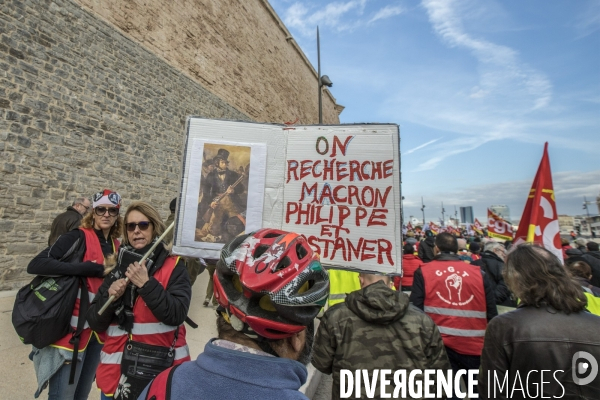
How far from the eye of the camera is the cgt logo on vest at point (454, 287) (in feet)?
9.36

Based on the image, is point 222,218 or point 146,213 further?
point 146,213

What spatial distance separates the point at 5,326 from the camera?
362 centimetres

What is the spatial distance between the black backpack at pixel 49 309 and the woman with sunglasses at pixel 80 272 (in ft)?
0.16

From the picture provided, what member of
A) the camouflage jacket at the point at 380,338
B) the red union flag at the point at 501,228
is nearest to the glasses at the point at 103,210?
the camouflage jacket at the point at 380,338

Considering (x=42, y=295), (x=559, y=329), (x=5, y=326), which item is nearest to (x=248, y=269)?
(x=559, y=329)

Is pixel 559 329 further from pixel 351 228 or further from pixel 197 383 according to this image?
pixel 197 383

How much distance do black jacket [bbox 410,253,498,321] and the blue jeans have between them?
2700 millimetres

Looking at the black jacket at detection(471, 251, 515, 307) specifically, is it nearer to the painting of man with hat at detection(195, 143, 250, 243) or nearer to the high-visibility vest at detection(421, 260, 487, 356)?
the high-visibility vest at detection(421, 260, 487, 356)

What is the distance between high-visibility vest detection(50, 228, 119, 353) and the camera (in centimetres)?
213

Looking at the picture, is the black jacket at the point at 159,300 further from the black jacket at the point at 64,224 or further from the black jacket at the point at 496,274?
the black jacket at the point at 496,274

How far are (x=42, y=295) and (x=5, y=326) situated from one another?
7.95 feet

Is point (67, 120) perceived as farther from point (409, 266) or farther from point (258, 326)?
point (258, 326)

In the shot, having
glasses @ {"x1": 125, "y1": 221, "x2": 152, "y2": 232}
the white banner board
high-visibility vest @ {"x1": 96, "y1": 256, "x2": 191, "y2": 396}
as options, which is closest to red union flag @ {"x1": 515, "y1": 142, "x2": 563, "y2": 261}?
the white banner board

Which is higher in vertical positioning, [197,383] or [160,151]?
[160,151]
